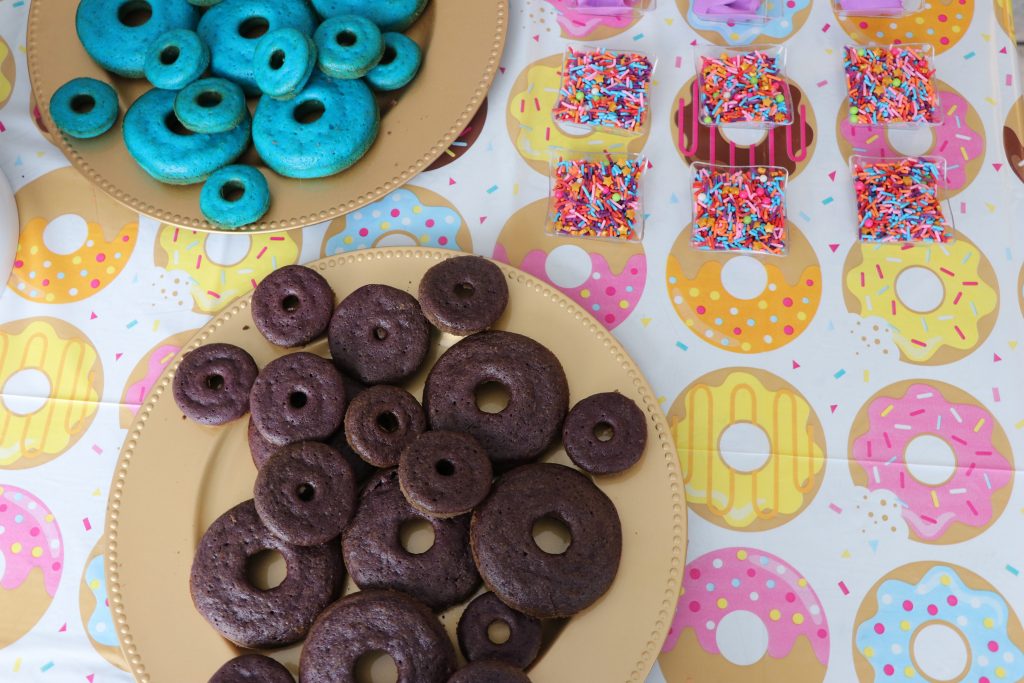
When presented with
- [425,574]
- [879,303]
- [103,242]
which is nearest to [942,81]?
[879,303]

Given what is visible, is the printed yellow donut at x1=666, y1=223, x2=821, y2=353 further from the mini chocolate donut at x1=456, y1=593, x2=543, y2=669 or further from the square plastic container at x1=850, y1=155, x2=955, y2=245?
the mini chocolate donut at x1=456, y1=593, x2=543, y2=669

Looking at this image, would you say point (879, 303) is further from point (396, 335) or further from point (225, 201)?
point (225, 201)

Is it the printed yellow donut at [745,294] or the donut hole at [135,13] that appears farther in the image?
the donut hole at [135,13]

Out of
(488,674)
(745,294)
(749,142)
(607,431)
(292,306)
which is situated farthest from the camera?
(749,142)

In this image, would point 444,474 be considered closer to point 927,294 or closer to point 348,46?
point 348,46

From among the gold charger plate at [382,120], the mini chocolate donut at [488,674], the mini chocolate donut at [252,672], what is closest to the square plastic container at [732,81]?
the gold charger plate at [382,120]

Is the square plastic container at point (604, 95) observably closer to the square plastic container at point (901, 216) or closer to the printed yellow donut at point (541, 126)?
the printed yellow donut at point (541, 126)

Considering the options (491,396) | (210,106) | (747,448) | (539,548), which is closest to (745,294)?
(747,448)
